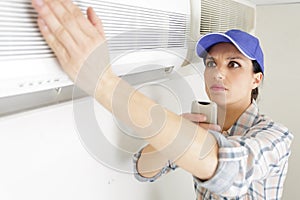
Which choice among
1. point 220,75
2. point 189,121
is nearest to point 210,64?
point 220,75

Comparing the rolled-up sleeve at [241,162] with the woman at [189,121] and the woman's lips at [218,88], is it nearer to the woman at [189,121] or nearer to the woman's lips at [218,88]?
the woman at [189,121]

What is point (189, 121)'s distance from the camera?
2.28 feet

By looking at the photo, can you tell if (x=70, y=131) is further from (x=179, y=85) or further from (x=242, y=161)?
(x=179, y=85)

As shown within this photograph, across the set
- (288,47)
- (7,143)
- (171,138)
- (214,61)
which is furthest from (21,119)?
(288,47)

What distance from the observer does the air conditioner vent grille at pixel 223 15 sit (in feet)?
4.17

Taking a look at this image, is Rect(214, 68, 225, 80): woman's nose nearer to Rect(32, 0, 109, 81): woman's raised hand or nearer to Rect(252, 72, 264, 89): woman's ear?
Rect(252, 72, 264, 89): woman's ear

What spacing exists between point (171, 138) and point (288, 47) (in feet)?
5.13

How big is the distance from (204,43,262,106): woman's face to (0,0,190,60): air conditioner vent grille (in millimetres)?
125

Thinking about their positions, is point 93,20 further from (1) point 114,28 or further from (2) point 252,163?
(2) point 252,163

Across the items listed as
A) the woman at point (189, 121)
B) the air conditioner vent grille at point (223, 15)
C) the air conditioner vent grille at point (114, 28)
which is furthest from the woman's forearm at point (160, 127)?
the air conditioner vent grille at point (223, 15)

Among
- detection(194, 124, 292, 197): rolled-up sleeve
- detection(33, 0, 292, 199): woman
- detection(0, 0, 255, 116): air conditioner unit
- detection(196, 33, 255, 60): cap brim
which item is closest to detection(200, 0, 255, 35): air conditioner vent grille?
detection(0, 0, 255, 116): air conditioner unit

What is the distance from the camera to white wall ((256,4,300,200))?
6.46ft

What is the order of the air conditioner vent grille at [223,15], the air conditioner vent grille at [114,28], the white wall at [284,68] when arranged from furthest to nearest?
the white wall at [284,68] → the air conditioner vent grille at [223,15] → the air conditioner vent grille at [114,28]

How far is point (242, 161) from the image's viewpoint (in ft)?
2.25
